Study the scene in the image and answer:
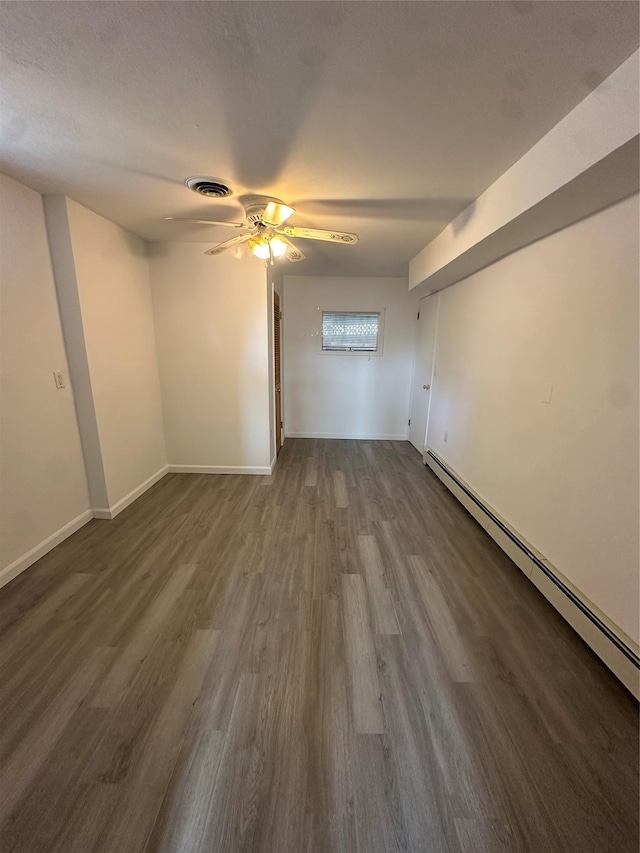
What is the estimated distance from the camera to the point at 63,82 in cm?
116

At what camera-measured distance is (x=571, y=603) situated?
161 cm

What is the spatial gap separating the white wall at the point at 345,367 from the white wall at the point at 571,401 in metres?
1.86

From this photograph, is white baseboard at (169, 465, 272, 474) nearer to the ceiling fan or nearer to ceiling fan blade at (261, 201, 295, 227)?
the ceiling fan

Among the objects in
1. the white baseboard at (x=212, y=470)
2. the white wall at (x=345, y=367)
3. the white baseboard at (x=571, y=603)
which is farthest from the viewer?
the white wall at (x=345, y=367)

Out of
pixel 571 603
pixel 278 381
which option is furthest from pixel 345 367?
pixel 571 603

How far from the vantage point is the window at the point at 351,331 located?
448 centimetres

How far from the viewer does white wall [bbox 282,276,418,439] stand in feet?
14.4

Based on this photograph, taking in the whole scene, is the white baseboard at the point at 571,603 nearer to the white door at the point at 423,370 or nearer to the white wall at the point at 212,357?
the white door at the point at 423,370

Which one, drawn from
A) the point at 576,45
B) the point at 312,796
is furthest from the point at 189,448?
the point at 576,45

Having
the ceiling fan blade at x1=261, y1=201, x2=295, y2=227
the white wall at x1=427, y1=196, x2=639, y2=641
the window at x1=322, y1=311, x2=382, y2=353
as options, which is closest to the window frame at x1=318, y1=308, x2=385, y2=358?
the window at x1=322, y1=311, x2=382, y2=353

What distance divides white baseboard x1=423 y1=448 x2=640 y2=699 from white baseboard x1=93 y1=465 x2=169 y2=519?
9.98 feet

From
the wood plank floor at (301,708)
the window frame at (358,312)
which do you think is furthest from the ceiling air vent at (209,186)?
Result: the window frame at (358,312)

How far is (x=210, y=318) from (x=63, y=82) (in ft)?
6.58

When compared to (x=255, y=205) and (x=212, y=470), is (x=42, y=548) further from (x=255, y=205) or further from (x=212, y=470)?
(x=255, y=205)
